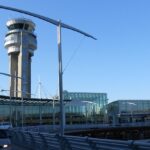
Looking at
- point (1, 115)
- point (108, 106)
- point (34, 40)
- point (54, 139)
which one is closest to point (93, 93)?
point (108, 106)

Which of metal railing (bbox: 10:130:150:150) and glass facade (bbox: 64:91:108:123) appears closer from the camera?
metal railing (bbox: 10:130:150:150)

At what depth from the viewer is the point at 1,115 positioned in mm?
146000

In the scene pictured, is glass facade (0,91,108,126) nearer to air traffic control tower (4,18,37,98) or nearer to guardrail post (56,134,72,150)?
air traffic control tower (4,18,37,98)

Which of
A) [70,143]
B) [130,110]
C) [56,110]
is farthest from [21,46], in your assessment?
[70,143]

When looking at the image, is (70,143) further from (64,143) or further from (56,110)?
(56,110)

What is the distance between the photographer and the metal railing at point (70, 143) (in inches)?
462

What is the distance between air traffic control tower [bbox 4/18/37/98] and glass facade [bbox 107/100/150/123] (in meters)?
35.4

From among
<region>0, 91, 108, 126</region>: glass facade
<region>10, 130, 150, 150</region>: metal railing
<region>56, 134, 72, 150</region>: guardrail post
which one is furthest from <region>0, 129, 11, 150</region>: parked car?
<region>0, 91, 108, 126</region>: glass facade

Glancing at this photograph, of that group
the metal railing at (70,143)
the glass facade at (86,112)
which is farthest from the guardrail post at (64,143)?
the glass facade at (86,112)

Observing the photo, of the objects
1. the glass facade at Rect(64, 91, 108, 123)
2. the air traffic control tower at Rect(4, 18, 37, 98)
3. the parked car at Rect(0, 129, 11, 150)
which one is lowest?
the parked car at Rect(0, 129, 11, 150)

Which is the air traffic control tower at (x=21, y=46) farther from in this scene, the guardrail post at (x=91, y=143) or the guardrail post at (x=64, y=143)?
the guardrail post at (x=91, y=143)

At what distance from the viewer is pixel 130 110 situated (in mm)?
169500

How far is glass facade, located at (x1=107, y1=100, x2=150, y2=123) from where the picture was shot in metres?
168

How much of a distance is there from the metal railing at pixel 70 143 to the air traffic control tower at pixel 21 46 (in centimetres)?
12739
